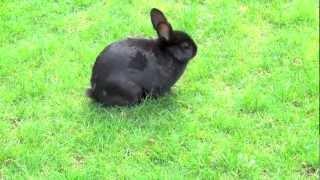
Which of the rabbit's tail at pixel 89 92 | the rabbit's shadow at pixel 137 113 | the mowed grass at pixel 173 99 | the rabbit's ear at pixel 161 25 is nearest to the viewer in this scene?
the mowed grass at pixel 173 99

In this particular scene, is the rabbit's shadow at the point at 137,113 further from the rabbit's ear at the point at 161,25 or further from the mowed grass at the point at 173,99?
the rabbit's ear at the point at 161,25

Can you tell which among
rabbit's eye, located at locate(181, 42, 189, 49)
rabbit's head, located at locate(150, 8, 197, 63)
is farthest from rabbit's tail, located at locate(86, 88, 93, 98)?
rabbit's eye, located at locate(181, 42, 189, 49)

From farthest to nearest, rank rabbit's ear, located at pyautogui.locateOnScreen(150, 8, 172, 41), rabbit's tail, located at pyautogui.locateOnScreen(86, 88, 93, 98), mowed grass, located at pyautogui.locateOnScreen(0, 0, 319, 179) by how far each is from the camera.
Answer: rabbit's tail, located at pyautogui.locateOnScreen(86, 88, 93, 98) → rabbit's ear, located at pyautogui.locateOnScreen(150, 8, 172, 41) → mowed grass, located at pyautogui.locateOnScreen(0, 0, 319, 179)

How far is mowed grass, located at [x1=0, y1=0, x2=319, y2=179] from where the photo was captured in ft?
18.1

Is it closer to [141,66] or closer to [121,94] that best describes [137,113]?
[121,94]

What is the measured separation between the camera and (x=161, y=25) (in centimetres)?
614

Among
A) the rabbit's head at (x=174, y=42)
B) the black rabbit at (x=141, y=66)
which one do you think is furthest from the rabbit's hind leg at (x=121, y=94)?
the rabbit's head at (x=174, y=42)

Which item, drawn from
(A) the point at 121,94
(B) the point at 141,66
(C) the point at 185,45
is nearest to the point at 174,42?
(C) the point at 185,45

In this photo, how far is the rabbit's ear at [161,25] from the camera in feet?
20.1

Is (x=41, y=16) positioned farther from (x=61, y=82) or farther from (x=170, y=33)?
(x=170, y=33)

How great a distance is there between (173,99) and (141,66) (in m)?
0.41

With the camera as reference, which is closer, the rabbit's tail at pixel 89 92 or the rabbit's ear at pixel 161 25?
the rabbit's ear at pixel 161 25

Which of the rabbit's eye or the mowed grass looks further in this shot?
the rabbit's eye

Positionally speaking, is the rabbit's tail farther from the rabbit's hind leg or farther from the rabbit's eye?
the rabbit's eye
